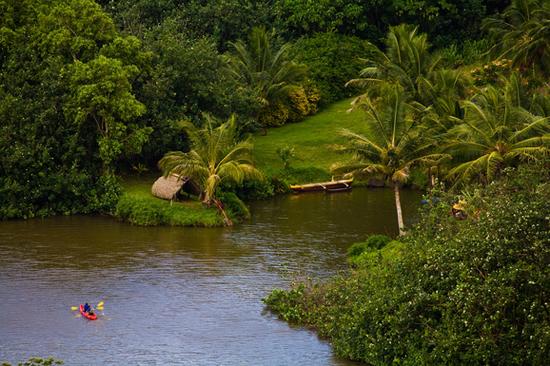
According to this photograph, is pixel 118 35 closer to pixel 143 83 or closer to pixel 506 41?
pixel 143 83

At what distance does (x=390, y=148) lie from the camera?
39625mm

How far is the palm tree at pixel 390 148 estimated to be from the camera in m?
39.6

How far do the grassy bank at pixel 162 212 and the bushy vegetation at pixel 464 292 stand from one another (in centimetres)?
1303

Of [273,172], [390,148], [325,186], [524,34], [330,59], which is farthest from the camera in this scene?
[330,59]

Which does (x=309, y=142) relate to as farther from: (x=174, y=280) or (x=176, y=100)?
(x=174, y=280)

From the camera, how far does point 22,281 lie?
122 feet

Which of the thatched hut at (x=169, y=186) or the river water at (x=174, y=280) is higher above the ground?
the thatched hut at (x=169, y=186)

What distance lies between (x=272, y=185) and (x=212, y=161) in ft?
22.0

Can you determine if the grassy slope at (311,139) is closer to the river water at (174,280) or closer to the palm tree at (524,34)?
the river water at (174,280)

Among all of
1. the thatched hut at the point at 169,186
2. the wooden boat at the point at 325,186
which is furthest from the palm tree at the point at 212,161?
the wooden boat at the point at 325,186

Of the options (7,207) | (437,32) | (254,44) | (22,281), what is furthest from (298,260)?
(437,32)

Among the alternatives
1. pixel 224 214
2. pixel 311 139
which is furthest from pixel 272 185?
pixel 224 214

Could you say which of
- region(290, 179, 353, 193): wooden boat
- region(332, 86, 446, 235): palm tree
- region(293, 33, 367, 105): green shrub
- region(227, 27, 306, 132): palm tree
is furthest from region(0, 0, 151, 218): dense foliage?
region(293, 33, 367, 105): green shrub

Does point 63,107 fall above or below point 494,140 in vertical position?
above
